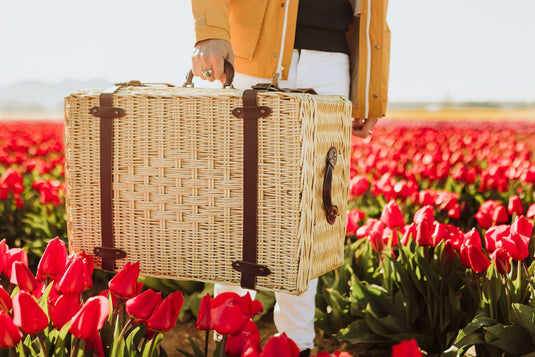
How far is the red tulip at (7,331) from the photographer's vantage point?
4.14 feet

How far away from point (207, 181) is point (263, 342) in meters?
1.24

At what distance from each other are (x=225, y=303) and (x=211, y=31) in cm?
102

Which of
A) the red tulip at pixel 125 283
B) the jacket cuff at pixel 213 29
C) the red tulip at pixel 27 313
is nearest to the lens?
the red tulip at pixel 27 313

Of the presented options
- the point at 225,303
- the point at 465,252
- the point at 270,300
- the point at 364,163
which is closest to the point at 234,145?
the point at 225,303

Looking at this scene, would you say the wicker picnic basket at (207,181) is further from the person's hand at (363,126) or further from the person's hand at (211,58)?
the person's hand at (363,126)

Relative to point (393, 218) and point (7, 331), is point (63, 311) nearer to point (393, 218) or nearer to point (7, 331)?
point (7, 331)

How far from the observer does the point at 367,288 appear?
251 cm

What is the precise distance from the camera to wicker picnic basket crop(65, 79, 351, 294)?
1688 millimetres

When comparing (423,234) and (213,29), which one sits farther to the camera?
(423,234)

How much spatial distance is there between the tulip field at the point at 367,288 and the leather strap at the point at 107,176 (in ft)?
0.23

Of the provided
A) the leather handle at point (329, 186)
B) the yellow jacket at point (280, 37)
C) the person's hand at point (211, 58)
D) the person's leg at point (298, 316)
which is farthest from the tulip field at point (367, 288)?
the person's hand at point (211, 58)

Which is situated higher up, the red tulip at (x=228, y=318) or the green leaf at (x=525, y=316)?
the red tulip at (x=228, y=318)

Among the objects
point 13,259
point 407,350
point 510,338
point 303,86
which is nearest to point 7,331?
point 13,259

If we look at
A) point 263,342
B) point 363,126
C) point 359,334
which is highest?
point 363,126
